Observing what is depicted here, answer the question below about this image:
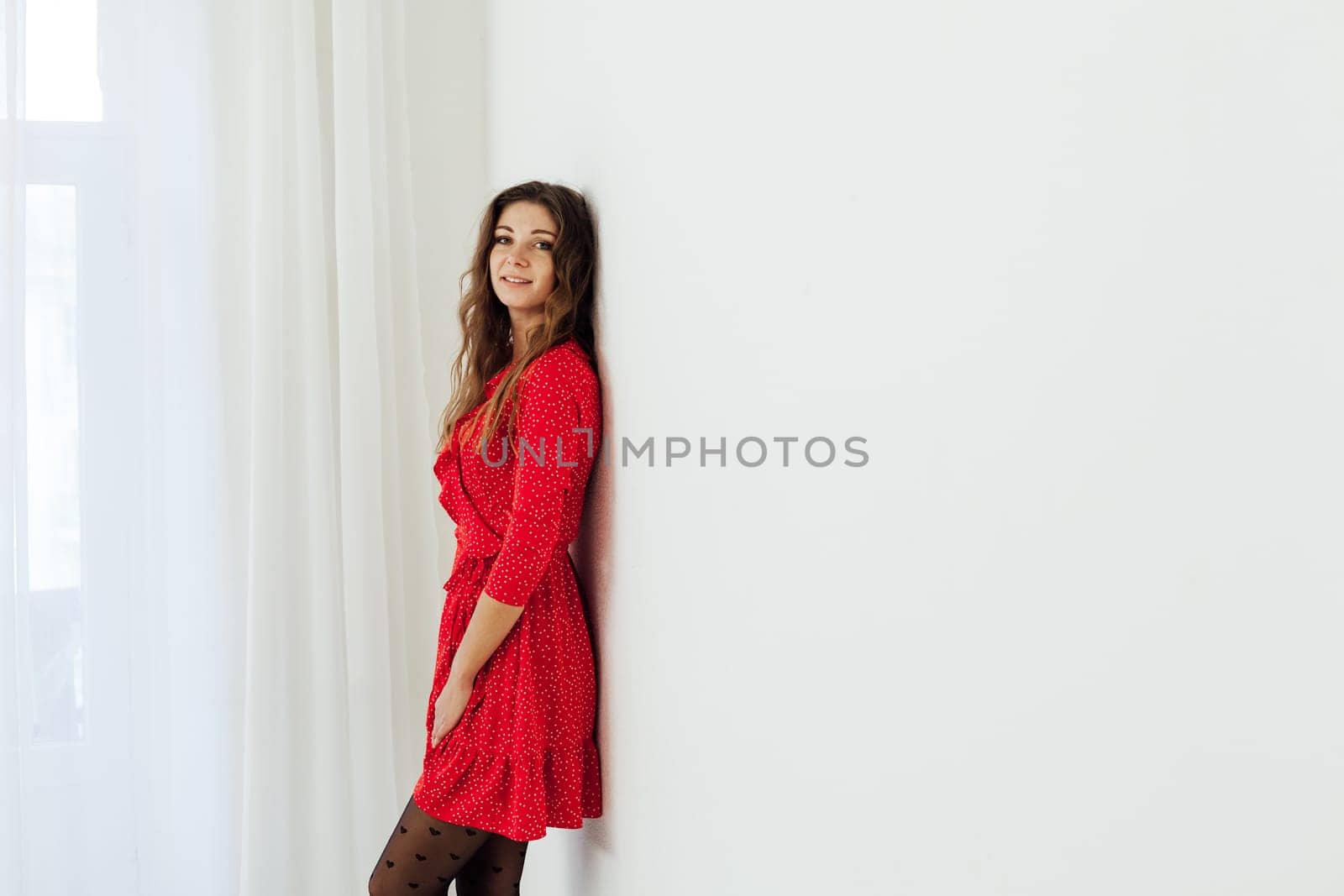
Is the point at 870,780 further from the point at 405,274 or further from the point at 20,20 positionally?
the point at 20,20

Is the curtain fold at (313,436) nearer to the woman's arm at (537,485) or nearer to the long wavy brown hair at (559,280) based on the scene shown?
the long wavy brown hair at (559,280)

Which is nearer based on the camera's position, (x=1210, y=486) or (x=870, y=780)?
(x=1210, y=486)

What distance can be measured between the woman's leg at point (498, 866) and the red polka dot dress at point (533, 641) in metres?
0.20

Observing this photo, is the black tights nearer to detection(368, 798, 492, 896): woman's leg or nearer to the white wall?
detection(368, 798, 492, 896): woman's leg

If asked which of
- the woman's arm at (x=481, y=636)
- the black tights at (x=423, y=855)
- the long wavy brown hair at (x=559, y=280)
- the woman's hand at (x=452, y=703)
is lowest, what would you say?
the black tights at (x=423, y=855)

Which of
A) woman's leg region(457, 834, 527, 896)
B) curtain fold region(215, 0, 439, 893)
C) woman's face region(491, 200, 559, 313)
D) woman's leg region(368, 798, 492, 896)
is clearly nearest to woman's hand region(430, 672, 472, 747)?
woman's leg region(368, 798, 492, 896)

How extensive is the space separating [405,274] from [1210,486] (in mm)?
1924

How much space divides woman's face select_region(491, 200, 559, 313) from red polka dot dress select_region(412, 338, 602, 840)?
0.38 ft

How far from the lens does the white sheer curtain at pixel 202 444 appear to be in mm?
1977

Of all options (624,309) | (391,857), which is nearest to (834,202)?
(624,309)

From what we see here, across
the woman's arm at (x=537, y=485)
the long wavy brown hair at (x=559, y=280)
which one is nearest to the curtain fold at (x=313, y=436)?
the long wavy brown hair at (x=559, y=280)

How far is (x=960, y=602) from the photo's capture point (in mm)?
496

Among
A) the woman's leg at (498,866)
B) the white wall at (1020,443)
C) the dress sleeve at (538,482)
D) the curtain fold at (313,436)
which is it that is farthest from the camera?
the curtain fold at (313,436)

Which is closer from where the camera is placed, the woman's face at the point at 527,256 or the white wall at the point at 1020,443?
the white wall at the point at 1020,443
